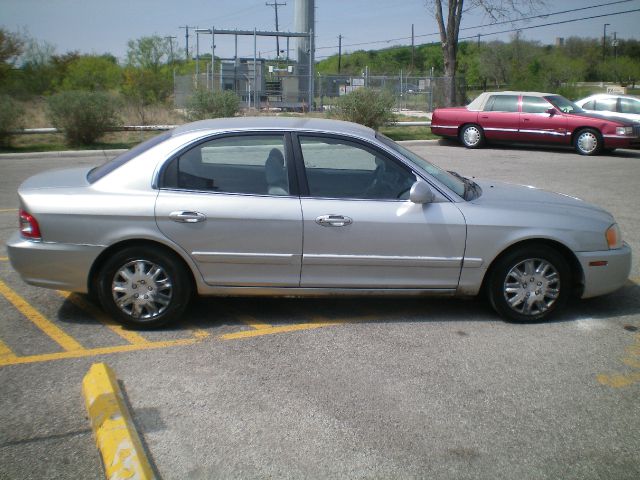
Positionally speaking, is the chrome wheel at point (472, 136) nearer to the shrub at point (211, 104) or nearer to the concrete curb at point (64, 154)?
the shrub at point (211, 104)

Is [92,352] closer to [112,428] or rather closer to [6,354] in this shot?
[6,354]

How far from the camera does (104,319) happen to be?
5.25m

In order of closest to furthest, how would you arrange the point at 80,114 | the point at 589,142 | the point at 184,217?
the point at 184,217 < the point at 80,114 < the point at 589,142

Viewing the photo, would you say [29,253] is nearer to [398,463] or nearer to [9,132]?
[398,463]

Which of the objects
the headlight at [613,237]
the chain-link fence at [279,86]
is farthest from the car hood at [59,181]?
the chain-link fence at [279,86]

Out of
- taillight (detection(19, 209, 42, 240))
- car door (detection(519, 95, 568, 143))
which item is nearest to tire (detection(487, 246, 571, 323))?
taillight (detection(19, 209, 42, 240))

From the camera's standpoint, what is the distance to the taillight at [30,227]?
4.86 meters

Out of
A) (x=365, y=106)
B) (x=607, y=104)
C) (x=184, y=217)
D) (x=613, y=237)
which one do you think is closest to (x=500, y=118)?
(x=607, y=104)

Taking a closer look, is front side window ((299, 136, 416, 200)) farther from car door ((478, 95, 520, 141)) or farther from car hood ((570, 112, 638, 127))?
car hood ((570, 112, 638, 127))

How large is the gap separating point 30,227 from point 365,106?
51.7 ft

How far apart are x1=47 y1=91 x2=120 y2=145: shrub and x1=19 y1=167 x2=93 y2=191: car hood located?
471 inches

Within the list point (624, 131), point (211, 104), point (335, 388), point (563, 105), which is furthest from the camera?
point (211, 104)

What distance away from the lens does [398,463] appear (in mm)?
3348

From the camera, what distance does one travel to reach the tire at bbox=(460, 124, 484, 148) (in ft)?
60.9
